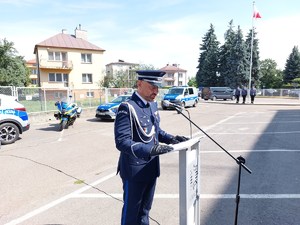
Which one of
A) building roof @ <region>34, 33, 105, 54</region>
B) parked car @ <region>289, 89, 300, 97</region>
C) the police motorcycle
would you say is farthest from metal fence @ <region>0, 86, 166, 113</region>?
parked car @ <region>289, 89, 300, 97</region>

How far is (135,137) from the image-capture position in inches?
89.4

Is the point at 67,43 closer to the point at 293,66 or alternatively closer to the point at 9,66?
the point at 9,66

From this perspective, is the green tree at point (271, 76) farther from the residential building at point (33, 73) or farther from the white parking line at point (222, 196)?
the residential building at point (33, 73)

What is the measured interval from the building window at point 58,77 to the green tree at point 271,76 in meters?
46.8

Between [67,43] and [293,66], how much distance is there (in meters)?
49.9

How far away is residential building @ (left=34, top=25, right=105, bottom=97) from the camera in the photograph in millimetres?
32719

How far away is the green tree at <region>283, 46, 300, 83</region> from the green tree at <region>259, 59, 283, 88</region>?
9.48 ft

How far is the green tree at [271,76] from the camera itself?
198 feet

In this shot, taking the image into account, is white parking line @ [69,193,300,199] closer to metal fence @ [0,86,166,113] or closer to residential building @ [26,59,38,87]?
metal fence @ [0,86,166,113]

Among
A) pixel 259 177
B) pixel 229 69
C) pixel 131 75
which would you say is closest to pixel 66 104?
pixel 259 177

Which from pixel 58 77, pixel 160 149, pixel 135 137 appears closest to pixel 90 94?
pixel 135 137

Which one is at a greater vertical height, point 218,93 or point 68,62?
point 68,62

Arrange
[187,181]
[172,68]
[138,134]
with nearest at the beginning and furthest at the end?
[187,181], [138,134], [172,68]

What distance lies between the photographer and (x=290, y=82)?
55.6 m
